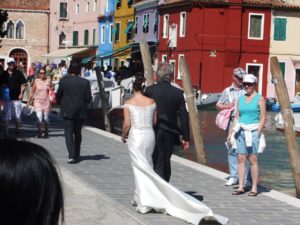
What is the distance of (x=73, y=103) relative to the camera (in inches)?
524

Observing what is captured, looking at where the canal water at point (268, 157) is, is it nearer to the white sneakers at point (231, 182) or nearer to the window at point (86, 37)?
the white sneakers at point (231, 182)

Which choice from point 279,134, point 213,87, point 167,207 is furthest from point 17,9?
point 167,207

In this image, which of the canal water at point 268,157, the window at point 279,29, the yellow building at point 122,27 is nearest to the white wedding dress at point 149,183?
the canal water at point 268,157

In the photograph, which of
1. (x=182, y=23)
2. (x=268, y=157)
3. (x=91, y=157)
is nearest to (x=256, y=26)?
(x=182, y=23)

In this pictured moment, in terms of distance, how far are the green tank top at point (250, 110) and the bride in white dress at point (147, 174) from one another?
1.58 metres

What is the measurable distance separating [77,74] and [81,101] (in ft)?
1.56

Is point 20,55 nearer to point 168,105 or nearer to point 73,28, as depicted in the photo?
point 73,28

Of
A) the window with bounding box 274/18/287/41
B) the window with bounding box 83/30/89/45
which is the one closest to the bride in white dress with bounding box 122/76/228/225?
the window with bounding box 274/18/287/41

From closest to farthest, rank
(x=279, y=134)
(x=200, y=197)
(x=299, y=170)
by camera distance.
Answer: (x=200, y=197) < (x=299, y=170) < (x=279, y=134)

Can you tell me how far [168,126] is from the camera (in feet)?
31.2

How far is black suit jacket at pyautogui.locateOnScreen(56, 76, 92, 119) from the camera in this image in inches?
523

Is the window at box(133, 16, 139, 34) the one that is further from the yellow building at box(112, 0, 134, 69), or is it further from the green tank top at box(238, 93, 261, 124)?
the green tank top at box(238, 93, 261, 124)

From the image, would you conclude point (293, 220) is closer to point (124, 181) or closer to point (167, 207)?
point (167, 207)

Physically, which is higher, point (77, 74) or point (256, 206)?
point (77, 74)
